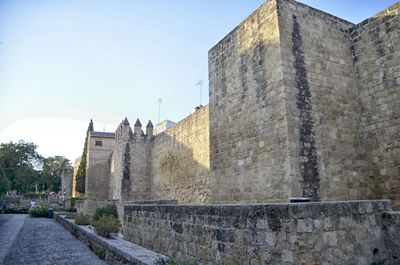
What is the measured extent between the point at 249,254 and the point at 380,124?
5.70 metres

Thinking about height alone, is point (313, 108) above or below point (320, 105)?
below

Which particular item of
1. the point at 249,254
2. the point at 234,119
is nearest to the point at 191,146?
the point at 234,119

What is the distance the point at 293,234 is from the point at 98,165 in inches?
1359

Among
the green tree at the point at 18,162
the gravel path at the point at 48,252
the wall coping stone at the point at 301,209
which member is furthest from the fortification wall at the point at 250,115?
the green tree at the point at 18,162

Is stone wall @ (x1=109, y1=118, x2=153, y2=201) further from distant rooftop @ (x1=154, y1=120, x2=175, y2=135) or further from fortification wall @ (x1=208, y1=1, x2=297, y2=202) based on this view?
distant rooftop @ (x1=154, y1=120, x2=175, y2=135)

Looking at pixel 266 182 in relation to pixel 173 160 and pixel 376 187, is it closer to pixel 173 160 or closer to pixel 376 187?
pixel 376 187

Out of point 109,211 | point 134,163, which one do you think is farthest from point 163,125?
point 109,211

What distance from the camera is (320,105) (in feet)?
24.4

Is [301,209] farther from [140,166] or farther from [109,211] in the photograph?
[140,166]

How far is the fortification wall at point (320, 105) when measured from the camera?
6.87 meters

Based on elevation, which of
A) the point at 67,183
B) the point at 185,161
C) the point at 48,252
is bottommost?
the point at 48,252

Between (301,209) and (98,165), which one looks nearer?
(301,209)

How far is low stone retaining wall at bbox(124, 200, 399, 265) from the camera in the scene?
3.30 metres

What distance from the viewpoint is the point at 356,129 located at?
7906 millimetres
